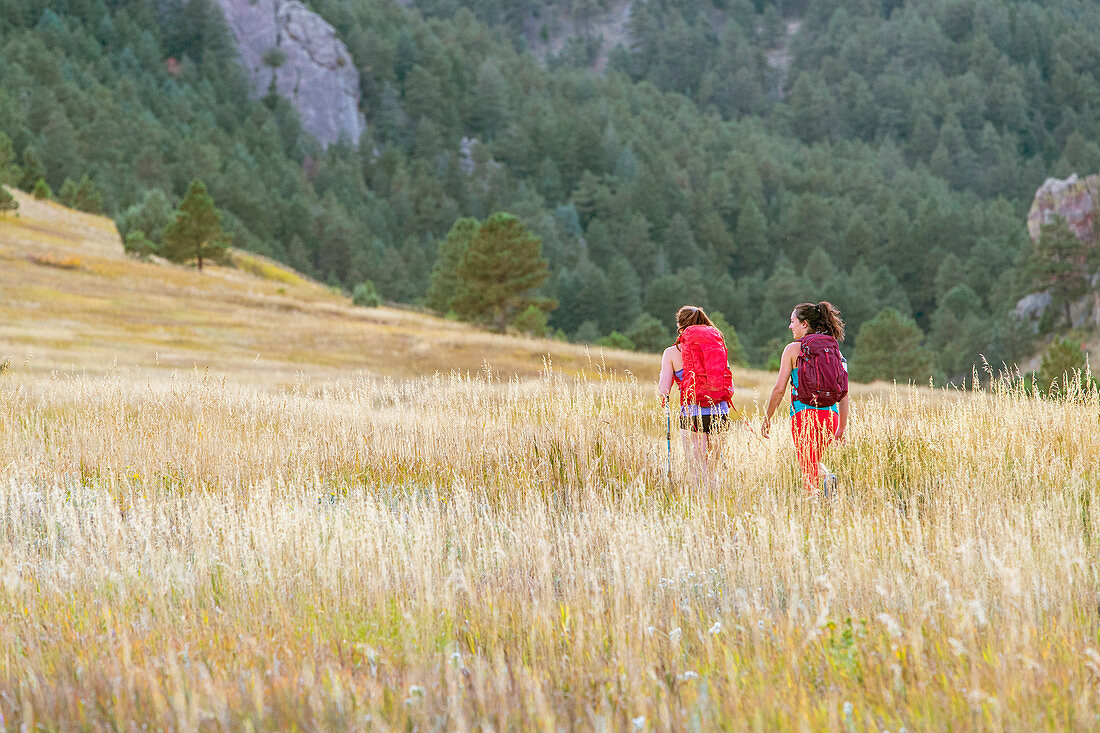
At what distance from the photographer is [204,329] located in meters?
33.3

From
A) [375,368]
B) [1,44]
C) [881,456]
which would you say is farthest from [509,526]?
[1,44]

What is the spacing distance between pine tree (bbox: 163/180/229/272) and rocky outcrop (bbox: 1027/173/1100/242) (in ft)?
210

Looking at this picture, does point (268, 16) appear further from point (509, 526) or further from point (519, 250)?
point (509, 526)

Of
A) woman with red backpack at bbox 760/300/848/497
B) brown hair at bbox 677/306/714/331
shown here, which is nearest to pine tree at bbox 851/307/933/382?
brown hair at bbox 677/306/714/331

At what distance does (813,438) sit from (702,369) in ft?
3.41

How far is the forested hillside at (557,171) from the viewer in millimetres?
93250

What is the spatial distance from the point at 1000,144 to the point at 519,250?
161 metres

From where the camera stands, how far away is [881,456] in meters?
7.81

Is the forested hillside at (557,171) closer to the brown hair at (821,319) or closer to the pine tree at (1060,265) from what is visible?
the pine tree at (1060,265)

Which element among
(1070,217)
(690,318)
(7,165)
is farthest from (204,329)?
(1070,217)

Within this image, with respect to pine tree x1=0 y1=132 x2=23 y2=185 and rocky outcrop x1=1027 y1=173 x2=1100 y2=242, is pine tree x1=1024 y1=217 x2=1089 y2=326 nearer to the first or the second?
rocky outcrop x1=1027 y1=173 x2=1100 y2=242

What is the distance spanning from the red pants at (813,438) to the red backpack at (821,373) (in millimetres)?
97

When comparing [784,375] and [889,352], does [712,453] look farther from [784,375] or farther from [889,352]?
[889,352]

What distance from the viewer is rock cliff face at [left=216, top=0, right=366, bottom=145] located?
151m
